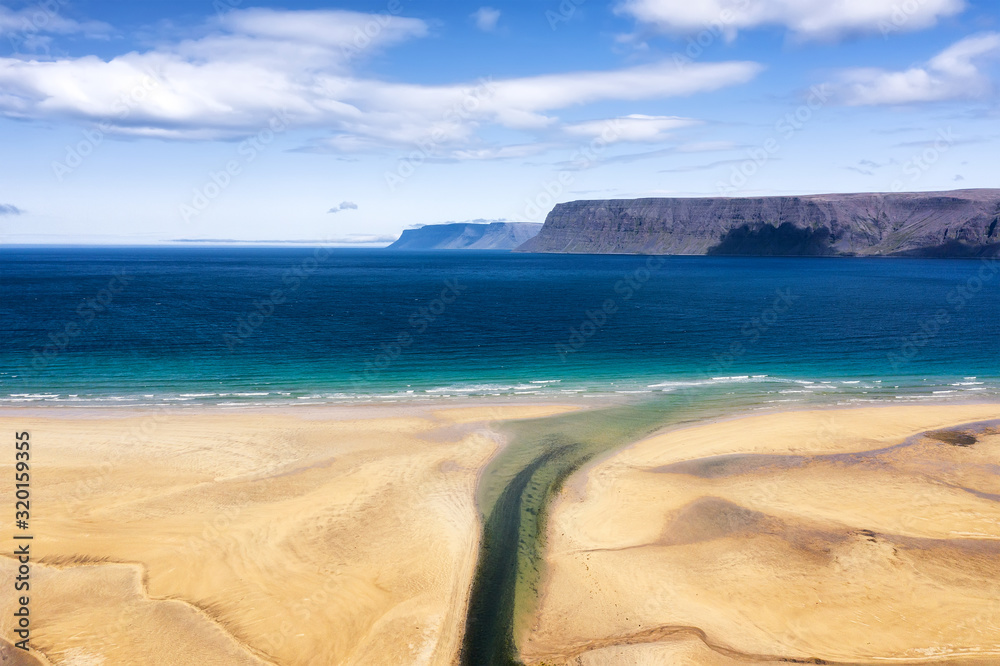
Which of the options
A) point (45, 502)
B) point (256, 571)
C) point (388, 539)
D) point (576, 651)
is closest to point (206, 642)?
point (256, 571)

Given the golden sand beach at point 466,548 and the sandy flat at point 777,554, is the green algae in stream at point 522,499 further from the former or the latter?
the sandy flat at point 777,554

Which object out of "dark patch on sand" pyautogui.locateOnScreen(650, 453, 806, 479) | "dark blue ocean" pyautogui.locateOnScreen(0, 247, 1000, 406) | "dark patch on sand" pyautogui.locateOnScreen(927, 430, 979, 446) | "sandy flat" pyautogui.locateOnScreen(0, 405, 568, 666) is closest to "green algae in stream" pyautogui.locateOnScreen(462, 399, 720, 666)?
"sandy flat" pyautogui.locateOnScreen(0, 405, 568, 666)

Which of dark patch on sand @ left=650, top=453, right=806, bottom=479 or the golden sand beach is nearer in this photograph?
the golden sand beach

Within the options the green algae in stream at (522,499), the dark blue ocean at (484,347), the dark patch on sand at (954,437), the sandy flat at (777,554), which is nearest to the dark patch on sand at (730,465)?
the sandy flat at (777,554)

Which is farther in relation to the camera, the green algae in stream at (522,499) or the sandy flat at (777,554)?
the green algae in stream at (522,499)

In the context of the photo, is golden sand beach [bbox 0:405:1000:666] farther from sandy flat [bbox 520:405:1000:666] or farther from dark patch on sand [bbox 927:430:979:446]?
dark patch on sand [bbox 927:430:979:446]

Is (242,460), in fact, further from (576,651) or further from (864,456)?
(864,456)
